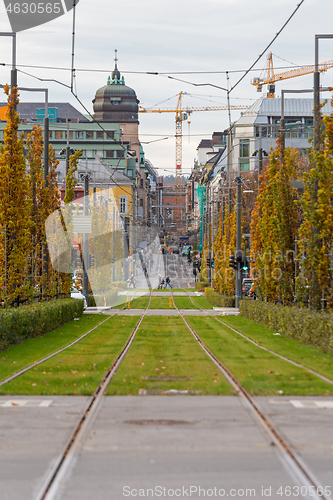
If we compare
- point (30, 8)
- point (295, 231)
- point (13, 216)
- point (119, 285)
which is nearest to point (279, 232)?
point (295, 231)

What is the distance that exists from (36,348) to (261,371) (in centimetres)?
719

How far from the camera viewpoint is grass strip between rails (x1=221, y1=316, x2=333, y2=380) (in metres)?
15.1

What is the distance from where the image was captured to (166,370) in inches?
568

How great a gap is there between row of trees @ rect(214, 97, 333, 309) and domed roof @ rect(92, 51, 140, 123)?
432 ft

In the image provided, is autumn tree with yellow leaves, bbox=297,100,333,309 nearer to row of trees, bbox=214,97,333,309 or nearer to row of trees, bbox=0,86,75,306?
row of trees, bbox=214,97,333,309

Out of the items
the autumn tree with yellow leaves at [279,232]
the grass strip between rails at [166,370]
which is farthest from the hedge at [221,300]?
the grass strip between rails at [166,370]

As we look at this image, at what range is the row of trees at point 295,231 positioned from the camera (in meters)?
21.5

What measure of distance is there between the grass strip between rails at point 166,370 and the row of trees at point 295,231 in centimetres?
469

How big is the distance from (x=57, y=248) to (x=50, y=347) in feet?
43.4
